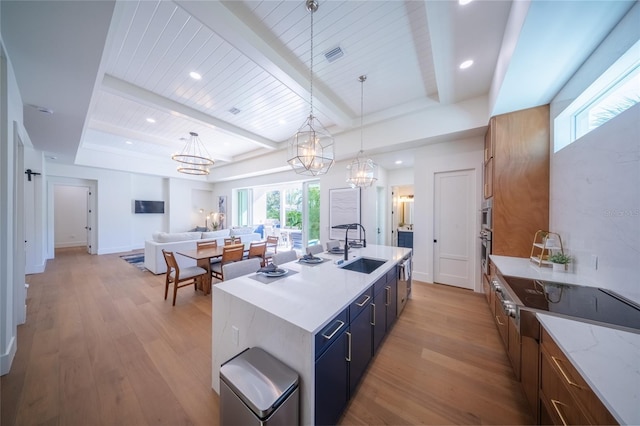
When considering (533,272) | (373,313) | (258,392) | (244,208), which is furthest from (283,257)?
(244,208)

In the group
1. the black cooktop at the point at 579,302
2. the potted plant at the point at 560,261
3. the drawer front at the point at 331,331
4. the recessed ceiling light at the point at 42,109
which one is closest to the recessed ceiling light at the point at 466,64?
the potted plant at the point at 560,261

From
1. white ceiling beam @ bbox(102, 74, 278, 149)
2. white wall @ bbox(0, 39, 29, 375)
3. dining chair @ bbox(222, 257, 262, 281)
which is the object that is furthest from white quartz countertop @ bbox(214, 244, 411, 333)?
white ceiling beam @ bbox(102, 74, 278, 149)

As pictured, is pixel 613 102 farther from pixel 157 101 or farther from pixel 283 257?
pixel 157 101

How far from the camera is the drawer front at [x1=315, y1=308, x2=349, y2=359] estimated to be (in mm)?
1147

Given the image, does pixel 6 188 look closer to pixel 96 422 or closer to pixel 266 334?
pixel 96 422

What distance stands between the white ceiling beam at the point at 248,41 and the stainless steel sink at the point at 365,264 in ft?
7.79

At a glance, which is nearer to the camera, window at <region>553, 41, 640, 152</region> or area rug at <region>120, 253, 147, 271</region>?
window at <region>553, 41, 640, 152</region>

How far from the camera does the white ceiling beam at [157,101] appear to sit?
2.81 meters

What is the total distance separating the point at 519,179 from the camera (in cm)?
257

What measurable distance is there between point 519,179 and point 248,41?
346 centimetres

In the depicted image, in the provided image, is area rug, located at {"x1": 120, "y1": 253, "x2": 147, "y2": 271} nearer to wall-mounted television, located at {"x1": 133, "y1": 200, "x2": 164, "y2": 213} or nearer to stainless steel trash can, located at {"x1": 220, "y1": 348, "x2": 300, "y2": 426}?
wall-mounted television, located at {"x1": 133, "y1": 200, "x2": 164, "y2": 213}

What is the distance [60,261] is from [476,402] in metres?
9.22

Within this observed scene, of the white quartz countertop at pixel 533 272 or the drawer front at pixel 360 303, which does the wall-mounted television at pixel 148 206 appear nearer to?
the drawer front at pixel 360 303

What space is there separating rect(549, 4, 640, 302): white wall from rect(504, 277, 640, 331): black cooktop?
13cm
